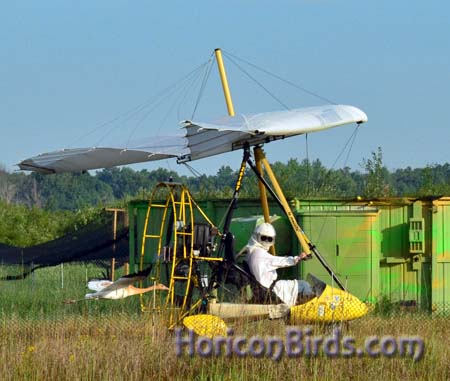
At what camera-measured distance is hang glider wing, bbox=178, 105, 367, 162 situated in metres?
12.9

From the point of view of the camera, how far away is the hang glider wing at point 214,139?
13.0m

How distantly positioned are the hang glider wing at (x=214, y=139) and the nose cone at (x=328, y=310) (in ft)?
6.64

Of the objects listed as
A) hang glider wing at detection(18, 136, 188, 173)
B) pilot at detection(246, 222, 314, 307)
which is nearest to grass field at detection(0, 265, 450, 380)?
pilot at detection(246, 222, 314, 307)

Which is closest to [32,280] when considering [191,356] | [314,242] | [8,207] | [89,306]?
[89,306]

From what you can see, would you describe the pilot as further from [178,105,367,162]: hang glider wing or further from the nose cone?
[178,105,367,162]: hang glider wing

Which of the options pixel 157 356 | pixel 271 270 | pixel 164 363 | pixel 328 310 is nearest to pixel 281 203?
pixel 271 270

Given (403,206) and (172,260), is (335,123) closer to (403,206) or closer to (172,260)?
(172,260)

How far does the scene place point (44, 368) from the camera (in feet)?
35.5

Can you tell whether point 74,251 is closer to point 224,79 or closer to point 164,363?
point 224,79

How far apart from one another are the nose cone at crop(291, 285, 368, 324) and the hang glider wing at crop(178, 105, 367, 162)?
79.7 inches

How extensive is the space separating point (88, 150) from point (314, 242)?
13.2 ft

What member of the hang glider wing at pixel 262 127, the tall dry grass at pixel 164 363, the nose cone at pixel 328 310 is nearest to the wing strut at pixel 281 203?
the hang glider wing at pixel 262 127

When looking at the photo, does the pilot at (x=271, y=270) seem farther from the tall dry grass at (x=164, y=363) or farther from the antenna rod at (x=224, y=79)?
the antenna rod at (x=224, y=79)

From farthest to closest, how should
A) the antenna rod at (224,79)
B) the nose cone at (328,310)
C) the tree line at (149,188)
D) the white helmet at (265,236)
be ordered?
the tree line at (149,188) → the antenna rod at (224,79) → the white helmet at (265,236) → the nose cone at (328,310)
